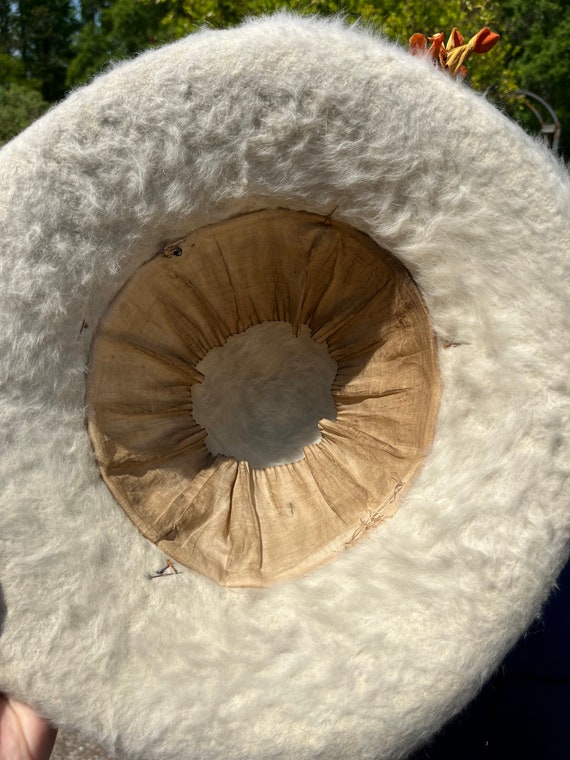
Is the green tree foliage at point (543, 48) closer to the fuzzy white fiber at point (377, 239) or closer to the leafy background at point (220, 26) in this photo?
the leafy background at point (220, 26)

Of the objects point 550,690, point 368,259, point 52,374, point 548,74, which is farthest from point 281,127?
point 548,74

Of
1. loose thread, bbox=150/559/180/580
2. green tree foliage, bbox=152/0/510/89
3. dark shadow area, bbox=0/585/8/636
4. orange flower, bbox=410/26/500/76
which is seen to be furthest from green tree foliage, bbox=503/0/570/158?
dark shadow area, bbox=0/585/8/636

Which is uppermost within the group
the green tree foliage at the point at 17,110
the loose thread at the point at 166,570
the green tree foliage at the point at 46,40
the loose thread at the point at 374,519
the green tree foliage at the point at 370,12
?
the green tree foliage at the point at 370,12

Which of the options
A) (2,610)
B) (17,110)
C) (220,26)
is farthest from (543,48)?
(2,610)

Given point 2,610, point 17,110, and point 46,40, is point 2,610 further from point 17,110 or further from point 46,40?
point 46,40

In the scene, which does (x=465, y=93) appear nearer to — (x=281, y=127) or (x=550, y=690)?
(x=281, y=127)

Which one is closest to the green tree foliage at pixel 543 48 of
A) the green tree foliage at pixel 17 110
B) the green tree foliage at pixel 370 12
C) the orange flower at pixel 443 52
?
the green tree foliage at pixel 370 12

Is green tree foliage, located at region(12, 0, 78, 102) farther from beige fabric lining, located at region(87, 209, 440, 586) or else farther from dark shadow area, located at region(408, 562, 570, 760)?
dark shadow area, located at region(408, 562, 570, 760)
